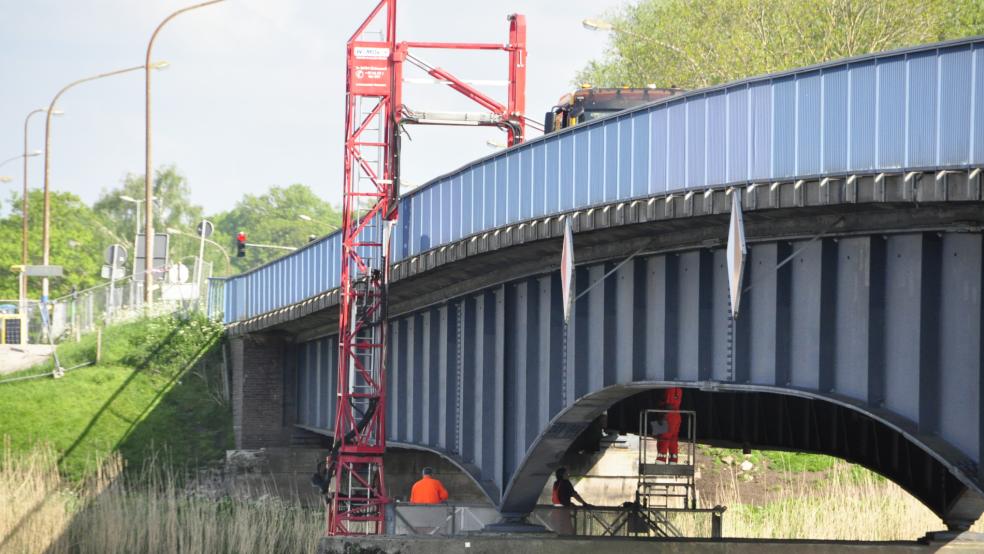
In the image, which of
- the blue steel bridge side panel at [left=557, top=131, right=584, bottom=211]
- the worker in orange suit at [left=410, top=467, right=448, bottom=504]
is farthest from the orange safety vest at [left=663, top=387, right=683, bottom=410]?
the blue steel bridge side panel at [left=557, top=131, right=584, bottom=211]

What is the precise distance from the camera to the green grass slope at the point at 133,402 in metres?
39.2

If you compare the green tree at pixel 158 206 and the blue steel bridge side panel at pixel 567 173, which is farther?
the green tree at pixel 158 206

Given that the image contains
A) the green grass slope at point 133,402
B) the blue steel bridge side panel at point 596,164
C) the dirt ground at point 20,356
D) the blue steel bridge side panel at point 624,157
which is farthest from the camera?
the dirt ground at point 20,356

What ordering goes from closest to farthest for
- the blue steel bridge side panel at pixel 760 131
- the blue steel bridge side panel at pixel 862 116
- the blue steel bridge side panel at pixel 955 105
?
the blue steel bridge side panel at pixel 955 105
the blue steel bridge side panel at pixel 862 116
the blue steel bridge side panel at pixel 760 131

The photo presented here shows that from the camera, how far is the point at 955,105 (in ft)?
48.8

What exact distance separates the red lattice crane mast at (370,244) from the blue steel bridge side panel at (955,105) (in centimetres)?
1593

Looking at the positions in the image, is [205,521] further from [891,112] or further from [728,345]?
[891,112]

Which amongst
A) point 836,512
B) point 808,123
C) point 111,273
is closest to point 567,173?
point 808,123

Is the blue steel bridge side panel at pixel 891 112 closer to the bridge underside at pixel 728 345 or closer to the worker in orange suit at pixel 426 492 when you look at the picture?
the bridge underside at pixel 728 345

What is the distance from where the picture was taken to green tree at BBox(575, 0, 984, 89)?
49781mm

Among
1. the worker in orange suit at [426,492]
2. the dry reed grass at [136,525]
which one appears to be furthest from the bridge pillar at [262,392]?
the worker in orange suit at [426,492]

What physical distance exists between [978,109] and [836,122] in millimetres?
2100

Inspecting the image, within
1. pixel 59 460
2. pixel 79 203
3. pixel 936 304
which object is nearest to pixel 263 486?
pixel 59 460

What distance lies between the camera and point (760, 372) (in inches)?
706
